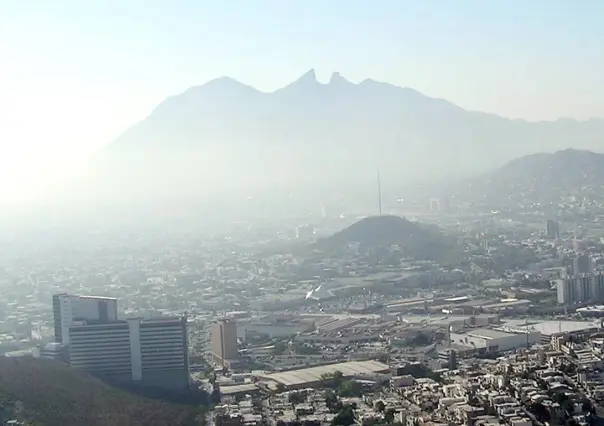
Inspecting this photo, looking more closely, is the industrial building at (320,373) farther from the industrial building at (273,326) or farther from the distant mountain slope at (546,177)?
the distant mountain slope at (546,177)

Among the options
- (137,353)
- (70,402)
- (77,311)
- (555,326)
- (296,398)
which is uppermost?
(77,311)

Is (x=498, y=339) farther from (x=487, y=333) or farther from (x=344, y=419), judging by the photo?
(x=344, y=419)

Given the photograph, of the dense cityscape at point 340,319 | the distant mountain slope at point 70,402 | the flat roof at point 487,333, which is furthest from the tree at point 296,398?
the flat roof at point 487,333

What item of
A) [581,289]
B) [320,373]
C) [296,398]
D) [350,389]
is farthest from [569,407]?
[581,289]

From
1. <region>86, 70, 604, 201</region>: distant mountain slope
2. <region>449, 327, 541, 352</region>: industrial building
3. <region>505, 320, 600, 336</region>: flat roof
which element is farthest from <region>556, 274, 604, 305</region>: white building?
<region>86, 70, 604, 201</region>: distant mountain slope

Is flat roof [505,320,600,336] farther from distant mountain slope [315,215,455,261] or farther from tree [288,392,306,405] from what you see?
distant mountain slope [315,215,455,261]

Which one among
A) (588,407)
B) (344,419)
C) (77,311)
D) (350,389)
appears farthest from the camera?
(77,311)
